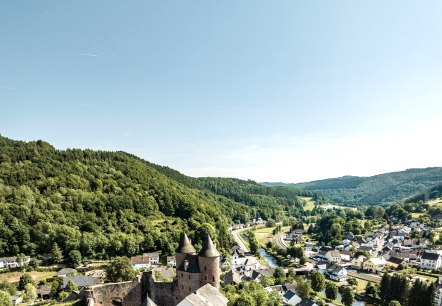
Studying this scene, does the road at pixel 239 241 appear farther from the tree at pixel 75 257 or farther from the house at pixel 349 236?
the tree at pixel 75 257

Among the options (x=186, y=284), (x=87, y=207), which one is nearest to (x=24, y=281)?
(x=87, y=207)

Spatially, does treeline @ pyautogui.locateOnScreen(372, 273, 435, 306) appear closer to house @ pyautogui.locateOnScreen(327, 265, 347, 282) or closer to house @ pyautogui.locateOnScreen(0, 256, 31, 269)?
house @ pyautogui.locateOnScreen(327, 265, 347, 282)

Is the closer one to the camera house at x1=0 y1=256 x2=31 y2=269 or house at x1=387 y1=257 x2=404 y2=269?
house at x1=0 y1=256 x2=31 y2=269

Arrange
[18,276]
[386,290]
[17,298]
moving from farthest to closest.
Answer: [18,276], [386,290], [17,298]

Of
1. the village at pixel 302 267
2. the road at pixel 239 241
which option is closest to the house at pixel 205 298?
the village at pixel 302 267

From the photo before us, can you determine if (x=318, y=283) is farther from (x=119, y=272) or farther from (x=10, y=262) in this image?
(x=10, y=262)

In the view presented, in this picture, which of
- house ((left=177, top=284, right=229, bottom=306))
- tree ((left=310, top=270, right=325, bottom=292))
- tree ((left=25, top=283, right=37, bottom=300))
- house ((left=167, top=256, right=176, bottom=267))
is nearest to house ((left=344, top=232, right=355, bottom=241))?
tree ((left=310, top=270, right=325, bottom=292))
